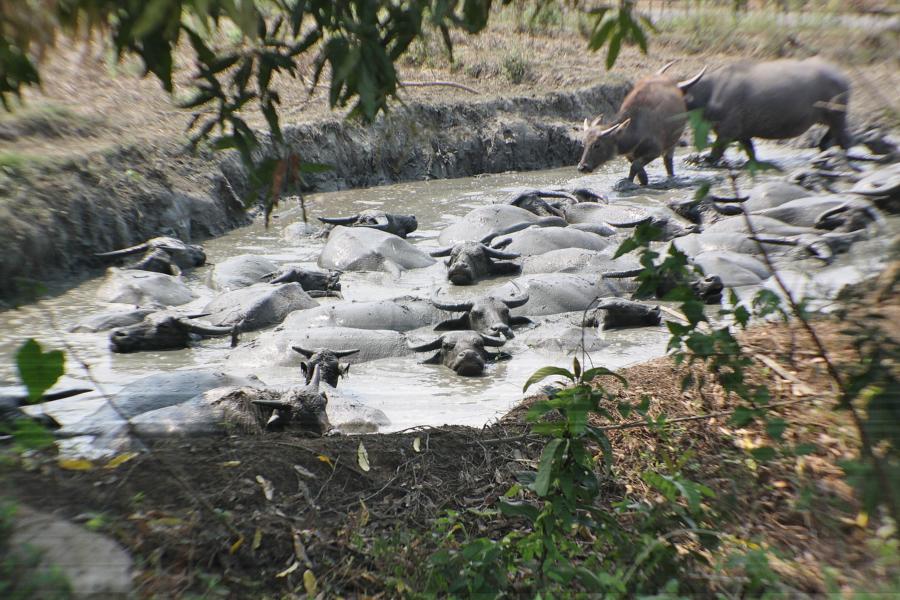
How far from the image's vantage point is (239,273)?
10086 millimetres

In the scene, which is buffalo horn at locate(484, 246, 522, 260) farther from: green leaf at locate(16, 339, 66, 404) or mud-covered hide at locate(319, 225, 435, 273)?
green leaf at locate(16, 339, 66, 404)

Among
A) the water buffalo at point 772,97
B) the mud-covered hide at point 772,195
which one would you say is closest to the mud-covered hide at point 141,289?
the mud-covered hide at point 772,195

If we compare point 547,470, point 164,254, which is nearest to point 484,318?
point 164,254

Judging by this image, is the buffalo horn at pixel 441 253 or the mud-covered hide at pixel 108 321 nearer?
the mud-covered hide at pixel 108 321

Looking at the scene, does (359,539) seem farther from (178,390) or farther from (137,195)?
(137,195)

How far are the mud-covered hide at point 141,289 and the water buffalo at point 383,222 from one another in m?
3.45

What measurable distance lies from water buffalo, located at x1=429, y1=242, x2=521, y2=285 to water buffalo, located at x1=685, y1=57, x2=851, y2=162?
800 centimetres

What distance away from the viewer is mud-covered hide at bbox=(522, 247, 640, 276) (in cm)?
1002

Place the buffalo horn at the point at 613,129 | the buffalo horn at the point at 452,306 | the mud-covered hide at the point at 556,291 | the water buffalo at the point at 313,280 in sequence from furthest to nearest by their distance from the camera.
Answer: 1. the buffalo horn at the point at 613,129
2. the water buffalo at the point at 313,280
3. the mud-covered hide at the point at 556,291
4. the buffalo horn at the point at 452,306

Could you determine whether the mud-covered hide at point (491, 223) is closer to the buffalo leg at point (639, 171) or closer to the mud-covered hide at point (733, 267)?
the mud-covered hide at point (733, 267)

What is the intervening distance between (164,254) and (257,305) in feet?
7.68

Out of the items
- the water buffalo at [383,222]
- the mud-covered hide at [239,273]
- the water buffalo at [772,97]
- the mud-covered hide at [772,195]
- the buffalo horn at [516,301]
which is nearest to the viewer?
the buffalo horn at [516,301]

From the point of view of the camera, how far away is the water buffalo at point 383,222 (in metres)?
12.5

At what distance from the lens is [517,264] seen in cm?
1075
